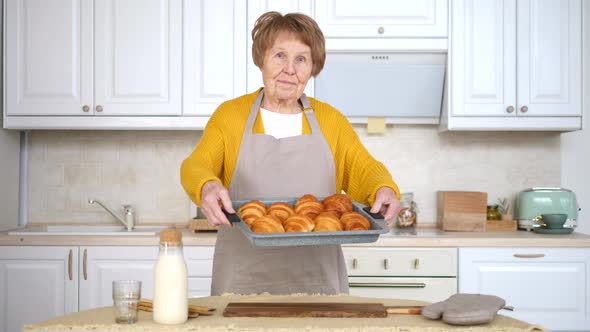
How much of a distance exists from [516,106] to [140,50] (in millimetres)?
1949

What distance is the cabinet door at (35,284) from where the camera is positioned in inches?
122

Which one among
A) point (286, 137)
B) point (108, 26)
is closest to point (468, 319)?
point (286, 137)

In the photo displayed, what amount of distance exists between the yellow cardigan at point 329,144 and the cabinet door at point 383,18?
4.36ft

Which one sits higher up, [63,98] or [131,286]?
[63,98]

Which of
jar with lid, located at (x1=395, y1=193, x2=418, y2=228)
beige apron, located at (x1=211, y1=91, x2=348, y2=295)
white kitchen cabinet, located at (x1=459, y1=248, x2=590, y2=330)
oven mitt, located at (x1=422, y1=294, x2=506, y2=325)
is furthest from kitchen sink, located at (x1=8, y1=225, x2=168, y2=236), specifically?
oven mitt, located at (x1=422, y1=294, x2=506, y2=325)

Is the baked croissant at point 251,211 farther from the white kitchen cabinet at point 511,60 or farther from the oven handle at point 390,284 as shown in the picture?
the white kitchen cabinet at point 511,60

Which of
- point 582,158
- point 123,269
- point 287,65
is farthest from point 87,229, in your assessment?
point 582,158

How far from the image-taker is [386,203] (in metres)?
1.71

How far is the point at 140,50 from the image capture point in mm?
3350

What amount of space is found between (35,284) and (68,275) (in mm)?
169

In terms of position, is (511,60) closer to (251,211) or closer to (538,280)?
(538,280)

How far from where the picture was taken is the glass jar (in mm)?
3516

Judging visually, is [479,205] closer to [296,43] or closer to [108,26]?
[296,43]

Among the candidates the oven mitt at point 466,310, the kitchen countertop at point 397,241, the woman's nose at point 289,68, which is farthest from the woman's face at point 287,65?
the kitchen countertop at point 397,241
